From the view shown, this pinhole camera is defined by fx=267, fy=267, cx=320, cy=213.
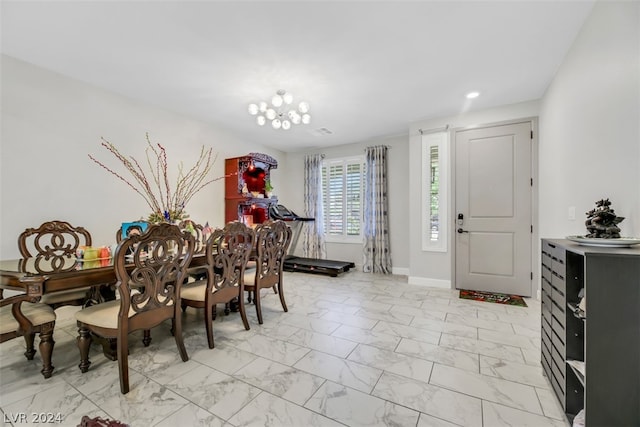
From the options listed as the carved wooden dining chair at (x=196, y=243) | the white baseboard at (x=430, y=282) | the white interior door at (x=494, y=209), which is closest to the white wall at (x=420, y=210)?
Result: the white baseboard at (x=430, y=282)

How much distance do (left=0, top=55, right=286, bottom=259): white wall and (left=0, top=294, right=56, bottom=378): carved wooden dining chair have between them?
3.66 feet

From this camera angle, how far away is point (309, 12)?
1.98 m

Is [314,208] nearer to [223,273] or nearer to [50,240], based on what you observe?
[223,273]

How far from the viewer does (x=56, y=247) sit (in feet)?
8.50

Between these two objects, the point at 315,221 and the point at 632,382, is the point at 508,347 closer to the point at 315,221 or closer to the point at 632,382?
the point at 632,382

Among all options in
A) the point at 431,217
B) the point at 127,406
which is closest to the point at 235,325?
the point at 127,406

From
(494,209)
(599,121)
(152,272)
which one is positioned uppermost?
(599,121)

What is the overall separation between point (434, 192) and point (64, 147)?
15.8 ft

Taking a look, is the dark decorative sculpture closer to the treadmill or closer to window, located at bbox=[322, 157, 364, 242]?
the treadmill

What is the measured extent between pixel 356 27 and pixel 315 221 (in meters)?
4.17

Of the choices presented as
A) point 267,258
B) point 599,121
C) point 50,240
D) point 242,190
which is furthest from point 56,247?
point 599,121

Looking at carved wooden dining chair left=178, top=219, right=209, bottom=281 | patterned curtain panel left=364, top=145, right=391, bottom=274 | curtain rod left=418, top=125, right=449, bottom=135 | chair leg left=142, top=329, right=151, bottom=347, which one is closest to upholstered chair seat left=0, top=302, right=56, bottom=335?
chair leg left=142, top=329, right=151, bottom=347

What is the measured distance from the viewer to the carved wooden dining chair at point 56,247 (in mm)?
2332

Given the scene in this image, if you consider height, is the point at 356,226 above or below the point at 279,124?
below
